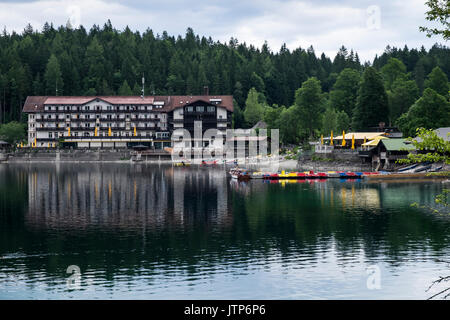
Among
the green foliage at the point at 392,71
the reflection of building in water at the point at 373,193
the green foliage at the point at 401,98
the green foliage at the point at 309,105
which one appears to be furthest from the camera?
the green foliage at the point at 392,71

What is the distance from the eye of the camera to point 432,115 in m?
121

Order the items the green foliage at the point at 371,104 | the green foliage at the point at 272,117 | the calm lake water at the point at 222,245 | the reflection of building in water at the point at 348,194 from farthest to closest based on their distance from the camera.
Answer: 1. the green foliage at the point at 272,117
2. the green foliage at the point at 371,104
3. the reflection of building in water at the point at 348,194
4. the calm lake water at the point at 222,245

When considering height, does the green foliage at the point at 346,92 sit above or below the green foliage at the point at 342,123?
above

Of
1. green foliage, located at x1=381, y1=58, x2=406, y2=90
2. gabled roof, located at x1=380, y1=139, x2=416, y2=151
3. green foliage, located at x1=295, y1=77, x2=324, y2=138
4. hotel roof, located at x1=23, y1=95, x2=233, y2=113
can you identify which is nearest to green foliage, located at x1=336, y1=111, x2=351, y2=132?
green foliage, located at x1=295, y1=77, x2=324, y2=138

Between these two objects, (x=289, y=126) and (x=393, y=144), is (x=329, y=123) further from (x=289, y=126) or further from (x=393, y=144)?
(x=393, y=144)

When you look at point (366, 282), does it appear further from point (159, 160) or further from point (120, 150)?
point (120, 150)

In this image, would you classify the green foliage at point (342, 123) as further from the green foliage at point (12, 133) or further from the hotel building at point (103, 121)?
the green foliage at point (12, 133)

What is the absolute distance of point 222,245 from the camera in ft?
149

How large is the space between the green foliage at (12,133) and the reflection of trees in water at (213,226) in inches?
3695

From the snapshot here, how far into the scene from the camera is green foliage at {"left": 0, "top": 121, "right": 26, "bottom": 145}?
17638cm


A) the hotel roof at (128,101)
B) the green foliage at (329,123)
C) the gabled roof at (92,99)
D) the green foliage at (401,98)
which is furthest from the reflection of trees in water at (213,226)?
the gabled roof at (92,99)

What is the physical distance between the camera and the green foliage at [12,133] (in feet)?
579

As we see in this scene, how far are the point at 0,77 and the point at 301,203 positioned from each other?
155470 mm

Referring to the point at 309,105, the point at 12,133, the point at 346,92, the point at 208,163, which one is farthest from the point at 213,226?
the point at 12,133
